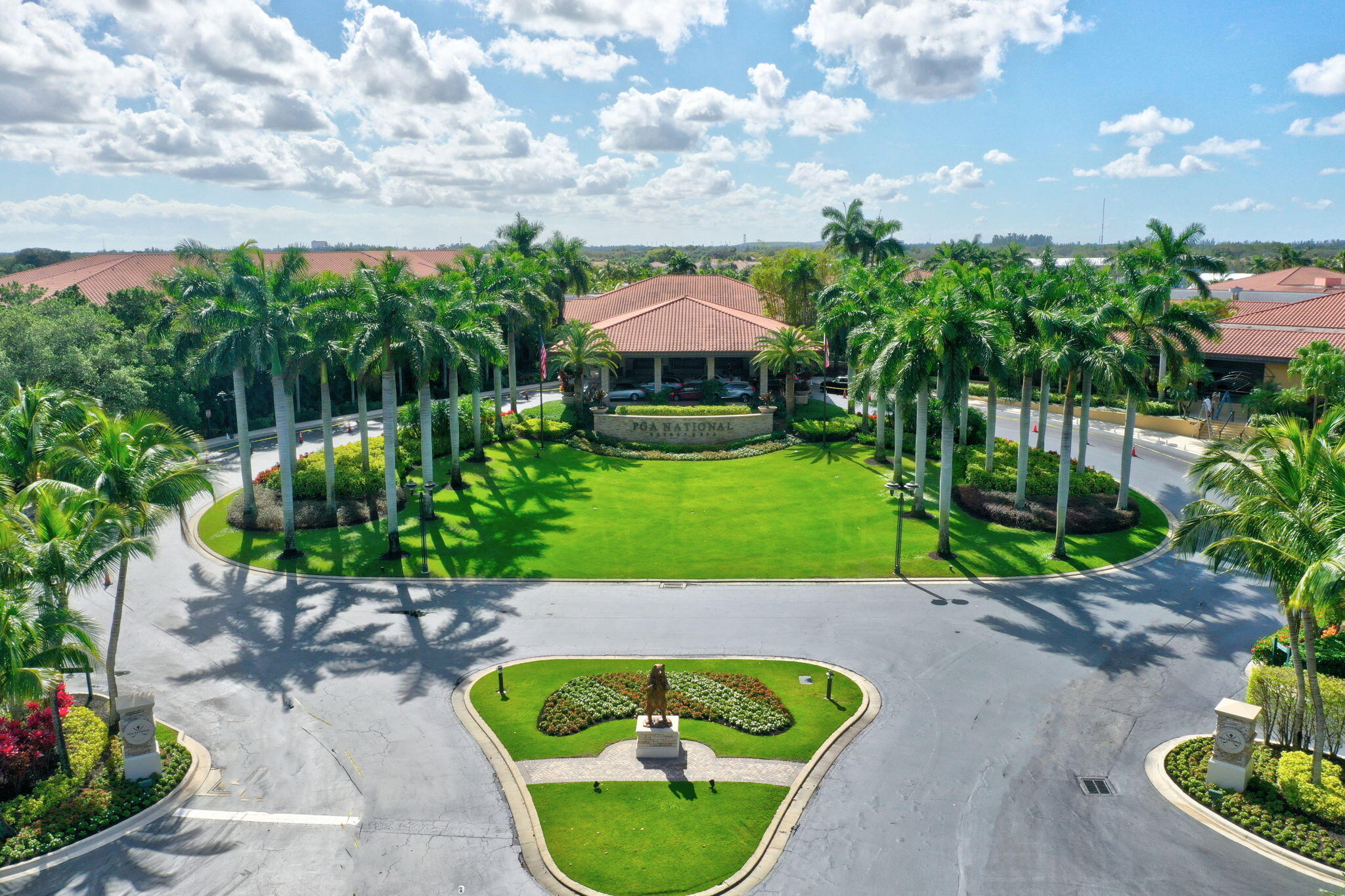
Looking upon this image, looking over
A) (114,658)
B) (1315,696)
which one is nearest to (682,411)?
(114,658)

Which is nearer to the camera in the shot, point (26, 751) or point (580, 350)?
point (26, 751)

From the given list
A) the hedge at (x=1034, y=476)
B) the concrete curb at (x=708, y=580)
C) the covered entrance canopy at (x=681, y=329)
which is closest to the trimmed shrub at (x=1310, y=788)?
the concrete curb at (x=708, y=580)

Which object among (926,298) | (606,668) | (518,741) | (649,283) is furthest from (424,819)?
(649,283)

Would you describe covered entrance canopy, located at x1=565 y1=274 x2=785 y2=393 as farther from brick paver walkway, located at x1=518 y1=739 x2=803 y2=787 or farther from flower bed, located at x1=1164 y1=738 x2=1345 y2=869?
flower bed, located at x1=1164 y1=738 x2=1345 y2=869

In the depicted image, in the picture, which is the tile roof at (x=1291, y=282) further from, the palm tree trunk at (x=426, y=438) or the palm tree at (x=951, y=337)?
the palm tree trunk at (x=426, y=438)

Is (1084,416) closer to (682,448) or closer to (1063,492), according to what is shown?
(1063,492)

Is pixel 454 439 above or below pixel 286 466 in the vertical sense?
below
